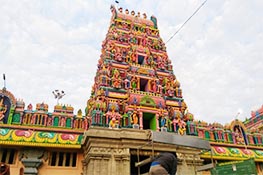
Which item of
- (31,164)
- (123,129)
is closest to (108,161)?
(123,129)

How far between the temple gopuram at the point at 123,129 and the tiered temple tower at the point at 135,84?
80 millimetres

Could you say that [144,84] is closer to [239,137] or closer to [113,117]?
[113,117]

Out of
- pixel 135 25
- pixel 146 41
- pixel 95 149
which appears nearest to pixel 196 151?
pixel 95 149

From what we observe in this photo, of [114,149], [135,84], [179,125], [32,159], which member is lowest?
[32,159]

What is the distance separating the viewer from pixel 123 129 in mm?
15320

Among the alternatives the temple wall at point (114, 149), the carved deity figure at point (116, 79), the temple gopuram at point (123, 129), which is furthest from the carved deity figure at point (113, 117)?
the carved deity figure at point (116, 79)

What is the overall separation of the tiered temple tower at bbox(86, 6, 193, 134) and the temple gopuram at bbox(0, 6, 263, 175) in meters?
0.08

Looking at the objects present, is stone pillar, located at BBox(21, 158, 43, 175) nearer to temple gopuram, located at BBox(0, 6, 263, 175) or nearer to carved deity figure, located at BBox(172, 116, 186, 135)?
temple gopuram, located at BBox(0, 6, 263, 175)

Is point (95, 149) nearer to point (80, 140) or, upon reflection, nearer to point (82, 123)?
point (80, 140)

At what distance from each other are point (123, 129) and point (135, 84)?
5.03 metres

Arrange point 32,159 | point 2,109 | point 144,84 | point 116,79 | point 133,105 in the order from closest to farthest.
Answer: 1. point 32,159
2. point 2,109
3. point 133,105
4. point 116,79
5. point 144,84

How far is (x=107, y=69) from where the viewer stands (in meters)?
18.7

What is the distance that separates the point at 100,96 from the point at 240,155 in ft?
44.9

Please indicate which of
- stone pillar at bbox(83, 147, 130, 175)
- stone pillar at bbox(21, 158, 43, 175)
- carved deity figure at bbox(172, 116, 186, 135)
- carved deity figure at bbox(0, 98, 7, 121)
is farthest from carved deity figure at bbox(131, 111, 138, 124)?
carved deity figure at bbox(0, 98, 7, 121)
